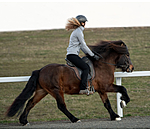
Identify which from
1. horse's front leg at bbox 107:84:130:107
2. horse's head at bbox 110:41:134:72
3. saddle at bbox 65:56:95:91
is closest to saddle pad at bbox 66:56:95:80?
saddle at bbox 65:56:95:91

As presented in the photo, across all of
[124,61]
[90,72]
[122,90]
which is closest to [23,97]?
[90,72]

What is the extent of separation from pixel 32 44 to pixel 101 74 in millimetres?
13429

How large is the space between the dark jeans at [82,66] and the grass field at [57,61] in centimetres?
149

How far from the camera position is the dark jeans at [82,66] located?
6.55 m

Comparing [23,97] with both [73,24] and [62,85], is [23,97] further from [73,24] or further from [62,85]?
[73,24]

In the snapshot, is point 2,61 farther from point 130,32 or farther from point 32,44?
point 130,32

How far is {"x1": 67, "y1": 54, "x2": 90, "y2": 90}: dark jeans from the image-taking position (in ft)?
21.5

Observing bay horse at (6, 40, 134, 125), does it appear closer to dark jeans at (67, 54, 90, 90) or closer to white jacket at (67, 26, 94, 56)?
dark jeans at (67, 54, 90, 90)

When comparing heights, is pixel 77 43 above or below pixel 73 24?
below

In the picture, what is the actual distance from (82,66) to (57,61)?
9.71 meters

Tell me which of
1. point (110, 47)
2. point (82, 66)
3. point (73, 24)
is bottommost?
point (82, 66)

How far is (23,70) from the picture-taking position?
15.1m

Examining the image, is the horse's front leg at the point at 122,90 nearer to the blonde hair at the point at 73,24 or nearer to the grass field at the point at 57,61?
the grass field at the point at 57,61

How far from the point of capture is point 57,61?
1623 centimetres
